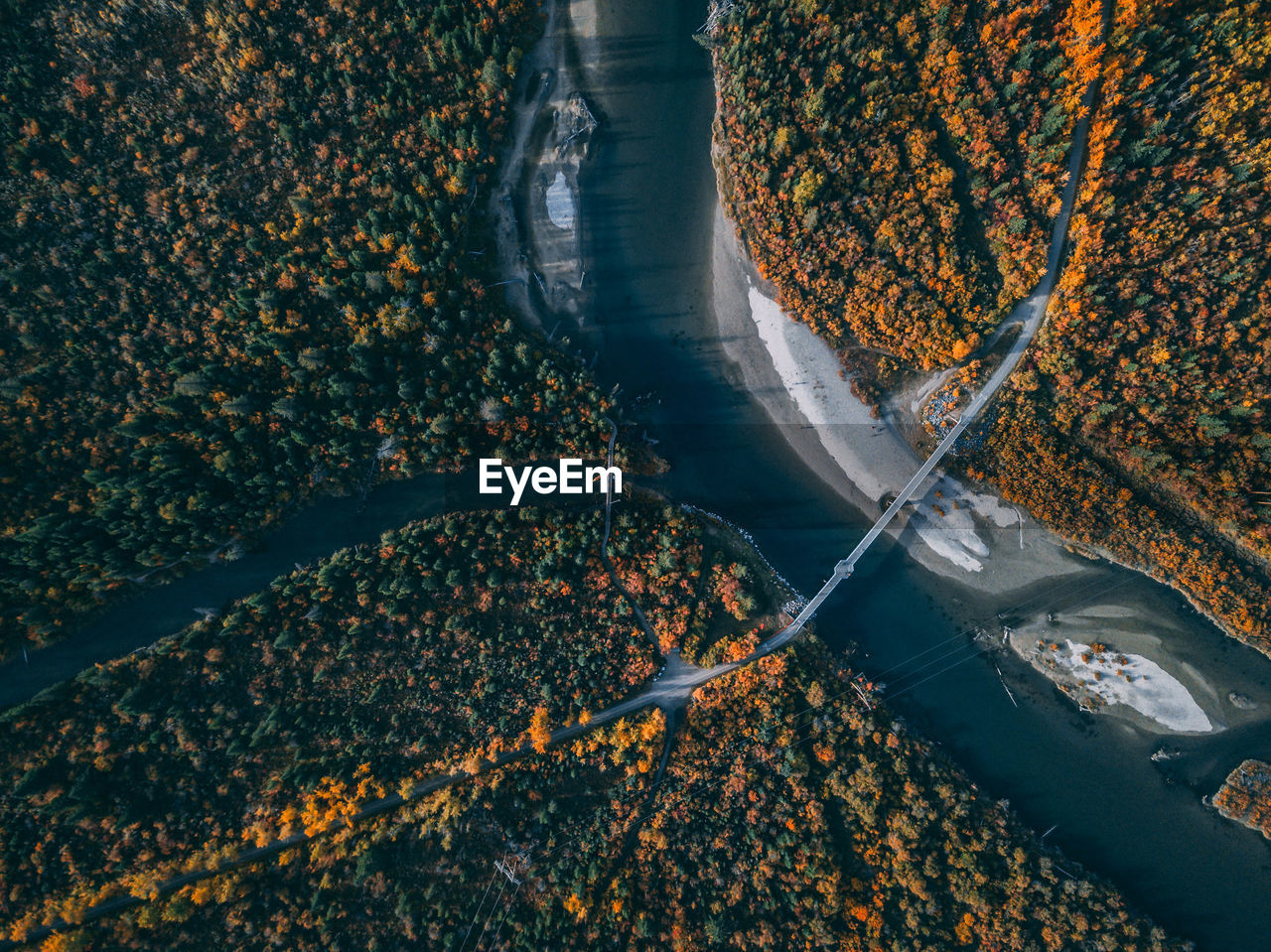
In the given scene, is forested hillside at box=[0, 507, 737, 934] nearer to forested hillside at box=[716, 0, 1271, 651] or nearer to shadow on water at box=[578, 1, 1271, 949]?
shadow on water at box=[578, 1, 1271, 949]

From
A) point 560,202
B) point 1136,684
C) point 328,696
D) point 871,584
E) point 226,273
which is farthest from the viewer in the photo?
point 871,584

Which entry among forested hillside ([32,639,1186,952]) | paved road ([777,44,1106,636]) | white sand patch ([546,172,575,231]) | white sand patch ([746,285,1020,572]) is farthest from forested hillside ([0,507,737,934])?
white sand patch ([546,172,575,231])

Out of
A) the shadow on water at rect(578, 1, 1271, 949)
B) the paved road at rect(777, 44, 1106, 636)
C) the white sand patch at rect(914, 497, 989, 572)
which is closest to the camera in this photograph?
the paved road at rect(777, 44, 1106, 636)

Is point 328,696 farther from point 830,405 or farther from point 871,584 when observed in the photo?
point 830,405

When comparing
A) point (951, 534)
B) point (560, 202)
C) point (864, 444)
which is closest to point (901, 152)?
point (864, 444)

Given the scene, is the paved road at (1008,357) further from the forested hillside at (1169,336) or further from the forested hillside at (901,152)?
the forested hillside at (901,152)
